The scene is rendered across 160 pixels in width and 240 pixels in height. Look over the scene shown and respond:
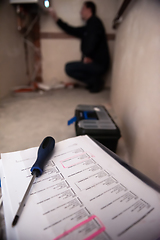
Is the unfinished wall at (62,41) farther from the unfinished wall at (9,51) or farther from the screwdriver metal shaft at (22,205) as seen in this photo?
the screwdriver metal shaft at (22,205)

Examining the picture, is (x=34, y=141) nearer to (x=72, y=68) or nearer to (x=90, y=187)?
(x=90, y=187)

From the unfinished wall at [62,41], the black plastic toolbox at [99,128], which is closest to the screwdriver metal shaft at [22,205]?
the black plastic toolbox at [99,128]

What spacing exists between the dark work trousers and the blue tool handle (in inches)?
62.8

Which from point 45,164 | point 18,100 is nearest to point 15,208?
point 45,164

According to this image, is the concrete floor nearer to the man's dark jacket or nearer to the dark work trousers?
the dark work trousers

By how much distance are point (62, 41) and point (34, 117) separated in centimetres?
152

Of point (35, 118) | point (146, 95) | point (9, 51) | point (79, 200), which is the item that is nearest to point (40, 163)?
point (79, 200)

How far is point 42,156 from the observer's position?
16.8 inches

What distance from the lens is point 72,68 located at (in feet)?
6.77

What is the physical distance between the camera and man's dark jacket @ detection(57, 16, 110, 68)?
1.87 m

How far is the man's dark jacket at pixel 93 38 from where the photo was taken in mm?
1869

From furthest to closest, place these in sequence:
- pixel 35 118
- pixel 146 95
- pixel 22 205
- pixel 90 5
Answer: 1. pixel 90 5
2. pixel 35 118
3. pixel 146 95
4. pixel 22 205

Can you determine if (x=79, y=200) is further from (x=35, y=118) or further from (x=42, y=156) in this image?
(x=35, y=118)

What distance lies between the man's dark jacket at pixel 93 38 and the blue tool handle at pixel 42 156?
69.4 inches
